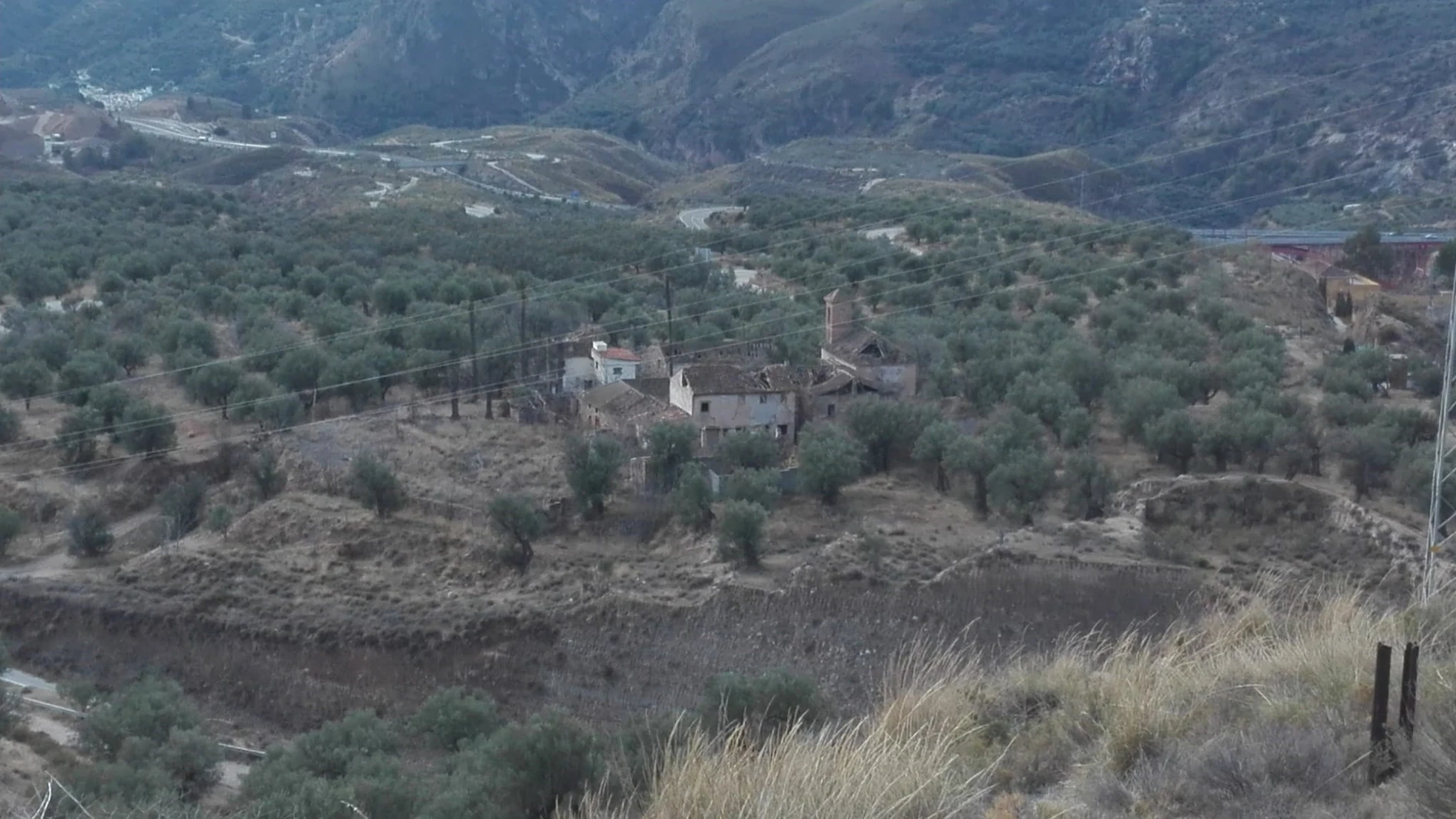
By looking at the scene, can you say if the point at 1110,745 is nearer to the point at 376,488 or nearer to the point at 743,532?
the point at 743,532

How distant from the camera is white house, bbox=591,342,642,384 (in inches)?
1104

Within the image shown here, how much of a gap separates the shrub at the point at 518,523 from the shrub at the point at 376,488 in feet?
7.37

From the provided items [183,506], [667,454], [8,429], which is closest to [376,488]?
[183,506]

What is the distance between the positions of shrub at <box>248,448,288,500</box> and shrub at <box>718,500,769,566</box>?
775 centimetres

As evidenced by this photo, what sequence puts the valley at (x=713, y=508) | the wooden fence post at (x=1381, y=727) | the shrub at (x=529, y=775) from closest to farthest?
the wooden fence post at (x=1381, y=727) → the valley at (x=713, y=508) → the shrub at (x=529, y=775)

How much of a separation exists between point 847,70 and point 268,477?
79.2 m

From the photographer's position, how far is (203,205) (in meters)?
52.8

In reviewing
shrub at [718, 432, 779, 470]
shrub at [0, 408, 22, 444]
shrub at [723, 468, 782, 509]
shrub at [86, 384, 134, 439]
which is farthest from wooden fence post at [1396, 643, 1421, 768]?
shrub at [0, 408, 22, 444]

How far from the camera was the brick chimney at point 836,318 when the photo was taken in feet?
97.9

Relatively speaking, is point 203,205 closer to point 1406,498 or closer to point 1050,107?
point 1406,498

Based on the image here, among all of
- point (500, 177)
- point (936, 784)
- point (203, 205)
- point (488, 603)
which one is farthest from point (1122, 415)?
point (500, 177)

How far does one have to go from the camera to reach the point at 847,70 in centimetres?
9812

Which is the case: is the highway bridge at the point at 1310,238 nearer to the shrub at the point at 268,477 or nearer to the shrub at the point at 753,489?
the shrub at the point at 753,489

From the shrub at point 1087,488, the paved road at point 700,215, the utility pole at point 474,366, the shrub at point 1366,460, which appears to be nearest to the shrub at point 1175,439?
the shrub at point 1087,488
